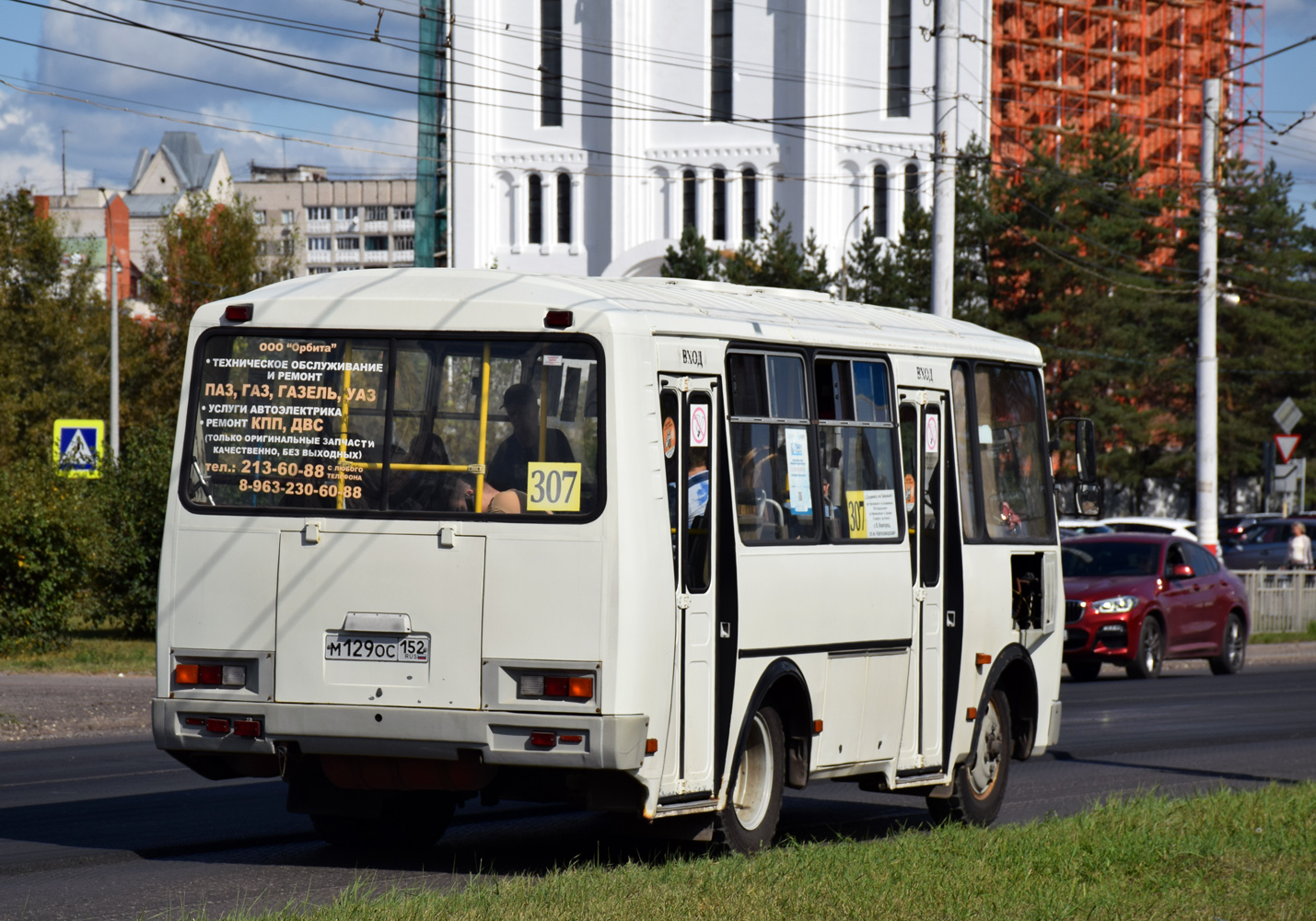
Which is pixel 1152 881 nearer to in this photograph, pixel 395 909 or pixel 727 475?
pixel 727 475

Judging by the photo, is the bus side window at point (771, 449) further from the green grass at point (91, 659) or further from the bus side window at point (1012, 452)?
the green grass at point (91, 659)

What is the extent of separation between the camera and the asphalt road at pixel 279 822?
8.46 m

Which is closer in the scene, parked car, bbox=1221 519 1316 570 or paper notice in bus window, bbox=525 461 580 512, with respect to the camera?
paper notice in bus window, bbox=525 461 580 512

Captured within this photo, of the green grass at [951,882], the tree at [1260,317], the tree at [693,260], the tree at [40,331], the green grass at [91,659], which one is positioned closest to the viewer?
the green grass at [951,882]

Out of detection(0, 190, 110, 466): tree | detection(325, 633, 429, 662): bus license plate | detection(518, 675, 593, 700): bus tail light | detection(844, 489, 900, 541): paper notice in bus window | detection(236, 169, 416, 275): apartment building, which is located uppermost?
detection(236, 169, 416, 275): apartment building

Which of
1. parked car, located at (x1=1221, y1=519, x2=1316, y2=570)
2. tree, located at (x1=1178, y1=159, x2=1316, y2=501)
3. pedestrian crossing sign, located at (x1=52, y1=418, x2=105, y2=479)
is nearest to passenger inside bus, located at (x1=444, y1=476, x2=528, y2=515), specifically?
pedestrian crossing sign, located at (x1=52, y1=418, x2=105, y2=479)

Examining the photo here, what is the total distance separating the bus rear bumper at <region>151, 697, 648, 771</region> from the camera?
8141mm

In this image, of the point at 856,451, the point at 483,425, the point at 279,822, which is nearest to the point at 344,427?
the point at 483,425

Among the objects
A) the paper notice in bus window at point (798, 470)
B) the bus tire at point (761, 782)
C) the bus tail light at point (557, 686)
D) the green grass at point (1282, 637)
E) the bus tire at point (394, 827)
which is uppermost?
the paper notice in bus window at point (798, 470)

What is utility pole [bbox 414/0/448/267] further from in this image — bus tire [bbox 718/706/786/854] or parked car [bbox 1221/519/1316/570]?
bus tire [bbox 718/706/786/854]

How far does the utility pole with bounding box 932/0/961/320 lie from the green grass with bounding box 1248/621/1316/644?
10279 mm

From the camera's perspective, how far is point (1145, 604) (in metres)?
24.0

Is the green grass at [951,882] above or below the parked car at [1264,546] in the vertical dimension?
below

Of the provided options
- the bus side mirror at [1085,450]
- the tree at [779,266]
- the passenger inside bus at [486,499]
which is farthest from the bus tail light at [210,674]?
the tree at [779,266]
